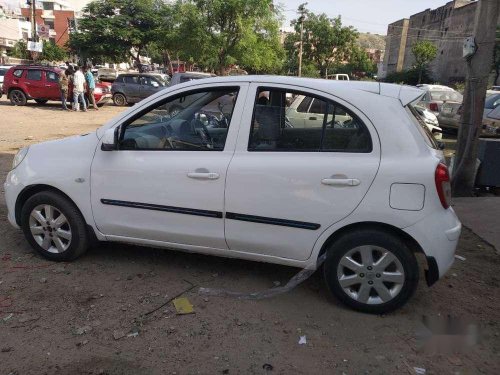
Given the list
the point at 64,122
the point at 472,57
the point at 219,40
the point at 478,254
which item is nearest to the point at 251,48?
the point at 219,40

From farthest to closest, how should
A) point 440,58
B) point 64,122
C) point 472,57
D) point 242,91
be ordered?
point 440,58 → point 64,122 → point 472,57 → point 242,91

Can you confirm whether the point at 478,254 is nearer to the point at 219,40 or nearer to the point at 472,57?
the point at 472,57

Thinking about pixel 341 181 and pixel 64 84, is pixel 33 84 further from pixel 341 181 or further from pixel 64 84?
pixel 341 181

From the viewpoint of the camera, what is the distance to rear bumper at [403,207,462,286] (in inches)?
120

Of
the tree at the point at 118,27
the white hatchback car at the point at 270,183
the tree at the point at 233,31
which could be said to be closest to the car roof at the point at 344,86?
the white hatchback car at the point at 270,183

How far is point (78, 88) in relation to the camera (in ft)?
58.3

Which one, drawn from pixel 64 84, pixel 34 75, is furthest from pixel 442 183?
pixel 34 75

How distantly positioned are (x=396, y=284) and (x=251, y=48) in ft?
74.8

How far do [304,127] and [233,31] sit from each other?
73.6 feet

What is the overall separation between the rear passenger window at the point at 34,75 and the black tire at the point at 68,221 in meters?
17.1

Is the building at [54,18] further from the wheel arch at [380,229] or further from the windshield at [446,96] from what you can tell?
the wheel arch at [380,229]

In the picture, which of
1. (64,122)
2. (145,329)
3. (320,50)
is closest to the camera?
(145,329)

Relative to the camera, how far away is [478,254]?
4578 mm

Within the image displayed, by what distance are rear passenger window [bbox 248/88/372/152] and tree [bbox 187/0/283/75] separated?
71.0 feet
